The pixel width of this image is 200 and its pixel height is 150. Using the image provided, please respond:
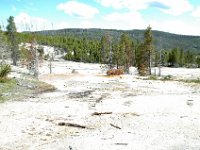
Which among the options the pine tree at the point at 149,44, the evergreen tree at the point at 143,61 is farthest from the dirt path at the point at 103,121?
the evergreen tree at the point at 143,61

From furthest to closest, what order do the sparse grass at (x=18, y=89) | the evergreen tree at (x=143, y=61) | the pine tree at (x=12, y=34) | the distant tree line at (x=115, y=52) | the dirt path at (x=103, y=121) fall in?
the pine tree at (x=12, y=34), the distant tree line at (x=115, y=52), the evergreen tree at (x=143, y=61), the sparse grass at (x=18, y=89), the dirt path at (x=103, y=121)

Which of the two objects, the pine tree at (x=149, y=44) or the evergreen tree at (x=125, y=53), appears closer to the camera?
the pine tree at (x=149, y=44)

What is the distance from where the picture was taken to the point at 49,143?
24.4m

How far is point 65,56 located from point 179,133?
525ft

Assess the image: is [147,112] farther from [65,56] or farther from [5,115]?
[65,56]

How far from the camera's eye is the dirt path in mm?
24438

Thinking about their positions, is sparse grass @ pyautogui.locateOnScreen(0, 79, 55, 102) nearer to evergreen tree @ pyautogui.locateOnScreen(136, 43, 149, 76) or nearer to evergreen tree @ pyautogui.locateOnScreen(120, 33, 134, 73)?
evergreen tree @ pyautogui.locateOnScreen(136, 43, 149, 76)

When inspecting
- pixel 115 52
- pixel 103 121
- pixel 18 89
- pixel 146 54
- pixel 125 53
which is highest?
pixel 115 52

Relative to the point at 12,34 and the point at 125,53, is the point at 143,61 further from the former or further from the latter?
the point at 12,34

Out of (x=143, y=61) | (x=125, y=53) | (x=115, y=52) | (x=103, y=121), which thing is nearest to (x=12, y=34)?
(x=115, y=52)

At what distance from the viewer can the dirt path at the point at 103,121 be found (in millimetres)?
24438

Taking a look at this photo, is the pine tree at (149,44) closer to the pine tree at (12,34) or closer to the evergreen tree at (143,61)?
the evergreen tree at (143,61)

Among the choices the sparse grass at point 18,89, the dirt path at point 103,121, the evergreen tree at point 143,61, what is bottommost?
the dirt path at point 103,121

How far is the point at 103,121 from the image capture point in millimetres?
30562
